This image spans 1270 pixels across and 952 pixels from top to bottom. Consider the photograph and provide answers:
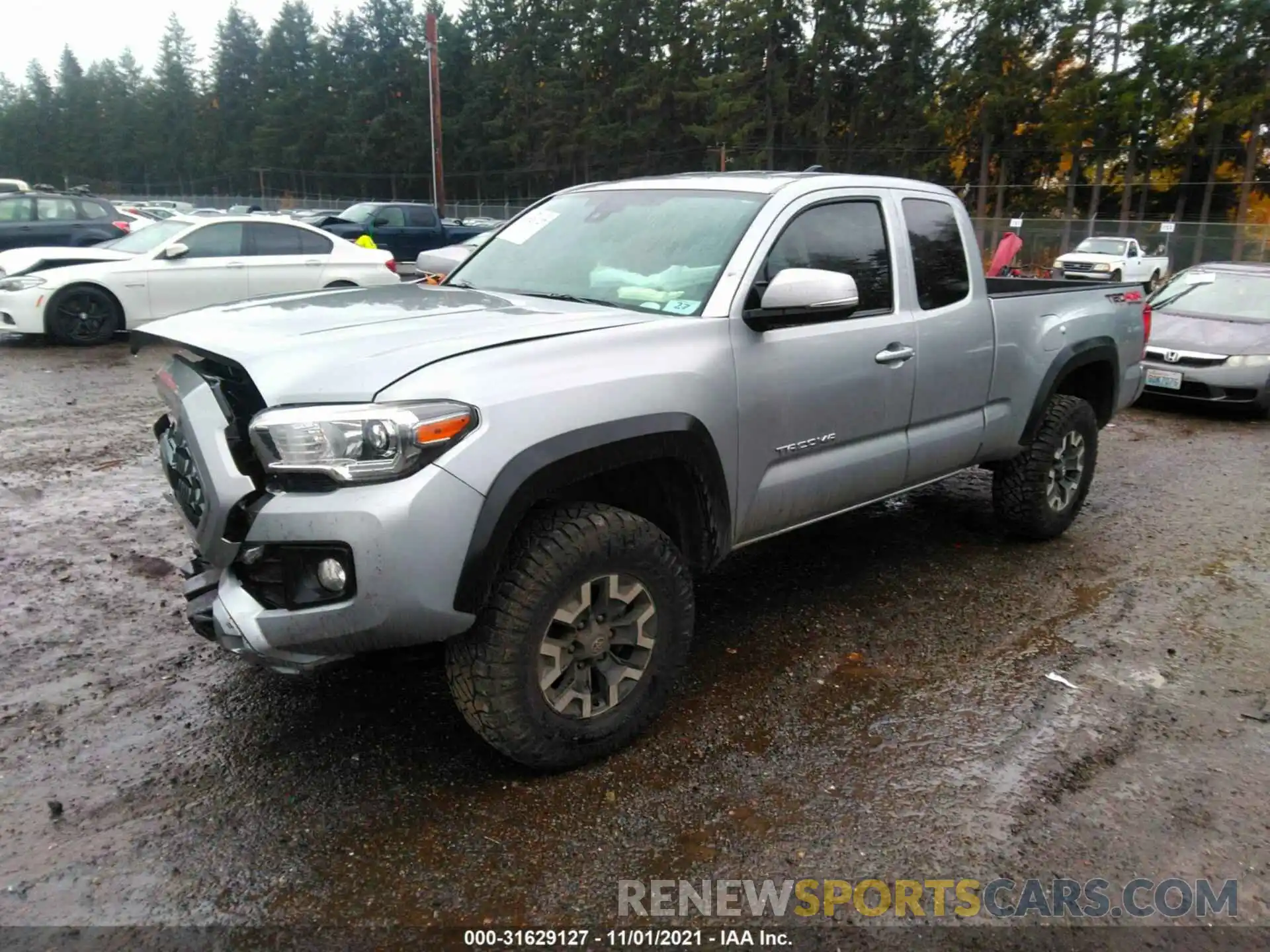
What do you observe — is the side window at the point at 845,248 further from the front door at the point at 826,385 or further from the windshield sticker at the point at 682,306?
the windshield sticker at the point at 682,306

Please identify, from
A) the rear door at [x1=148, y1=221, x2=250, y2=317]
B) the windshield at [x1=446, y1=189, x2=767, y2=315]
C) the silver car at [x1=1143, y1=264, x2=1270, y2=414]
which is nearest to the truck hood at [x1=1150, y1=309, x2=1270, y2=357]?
the silver car at [x1=1143, y1=264, x2=1270, y2=414]

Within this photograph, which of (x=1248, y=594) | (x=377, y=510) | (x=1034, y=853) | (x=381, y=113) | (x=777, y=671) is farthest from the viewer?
(x=381, y=113)

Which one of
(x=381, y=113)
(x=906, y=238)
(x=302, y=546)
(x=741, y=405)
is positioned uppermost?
(x=381, y=113)

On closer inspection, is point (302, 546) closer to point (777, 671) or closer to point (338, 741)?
point (338, 741)

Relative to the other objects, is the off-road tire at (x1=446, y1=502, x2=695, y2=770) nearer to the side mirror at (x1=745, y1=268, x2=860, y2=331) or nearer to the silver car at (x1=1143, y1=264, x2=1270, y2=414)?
the side mirror at (x1=745, y1=268, x2=860, y2=331)

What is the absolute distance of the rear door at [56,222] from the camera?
45.9ft

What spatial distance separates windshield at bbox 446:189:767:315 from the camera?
11.4 feet

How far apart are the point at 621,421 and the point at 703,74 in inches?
2302

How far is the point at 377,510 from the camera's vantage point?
2.46 meters

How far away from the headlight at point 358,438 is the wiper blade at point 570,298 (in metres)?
1.14

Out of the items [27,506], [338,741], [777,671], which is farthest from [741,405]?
[27,506]

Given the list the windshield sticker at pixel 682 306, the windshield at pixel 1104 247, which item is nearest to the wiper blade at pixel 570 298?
the windshield sticker at pixel 682 306

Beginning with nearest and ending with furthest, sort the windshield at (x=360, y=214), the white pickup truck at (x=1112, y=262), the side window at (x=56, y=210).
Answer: the side window at (x=56, y=210), the windshield at (x=360, y=214), the white pickup truck at (x=1112, y=262)

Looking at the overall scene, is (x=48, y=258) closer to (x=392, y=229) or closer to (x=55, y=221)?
(x=55, y=221)
